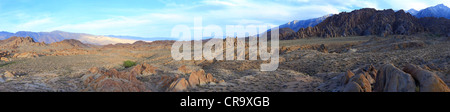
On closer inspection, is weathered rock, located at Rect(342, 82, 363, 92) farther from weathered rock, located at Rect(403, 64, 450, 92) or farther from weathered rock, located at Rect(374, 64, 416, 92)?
weathered rock, located at Rect(403, 64, 450, 92)

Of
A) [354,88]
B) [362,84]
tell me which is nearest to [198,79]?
[354,88]

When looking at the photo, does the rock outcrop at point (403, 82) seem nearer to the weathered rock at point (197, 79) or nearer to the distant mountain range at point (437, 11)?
the weathered rock at point (197, 79)

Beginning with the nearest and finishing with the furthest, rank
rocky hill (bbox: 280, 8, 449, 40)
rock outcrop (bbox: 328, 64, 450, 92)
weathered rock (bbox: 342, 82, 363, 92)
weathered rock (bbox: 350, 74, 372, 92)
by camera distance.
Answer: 1. rock outcrop (bbox: 328, 64, 450, 92)
2. weathered rock (bbox: 342, 82, 363, 92)
3. weathered rock (bbox: 350, 74, 372, 92)
4. rocky hill (bbox: 280, 8, 449, 40)

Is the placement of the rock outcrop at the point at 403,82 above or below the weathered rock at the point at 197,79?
above

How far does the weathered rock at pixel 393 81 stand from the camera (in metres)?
5.34

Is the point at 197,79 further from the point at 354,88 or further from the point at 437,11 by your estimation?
the point at 437,11

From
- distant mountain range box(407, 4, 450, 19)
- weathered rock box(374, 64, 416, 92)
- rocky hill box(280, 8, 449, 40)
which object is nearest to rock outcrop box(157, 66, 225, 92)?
weathered rock box(374, 64, 416, 92)

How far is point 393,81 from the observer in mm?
5656

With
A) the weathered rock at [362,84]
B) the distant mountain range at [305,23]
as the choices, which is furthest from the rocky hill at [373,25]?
the weathered rock at [362,84]

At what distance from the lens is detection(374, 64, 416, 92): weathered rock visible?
5.34 meters

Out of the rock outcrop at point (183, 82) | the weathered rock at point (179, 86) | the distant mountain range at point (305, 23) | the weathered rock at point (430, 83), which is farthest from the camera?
the distant mountain range at point (305, 23)
